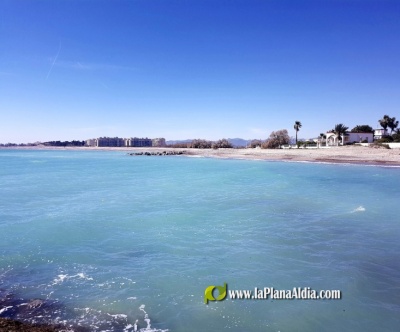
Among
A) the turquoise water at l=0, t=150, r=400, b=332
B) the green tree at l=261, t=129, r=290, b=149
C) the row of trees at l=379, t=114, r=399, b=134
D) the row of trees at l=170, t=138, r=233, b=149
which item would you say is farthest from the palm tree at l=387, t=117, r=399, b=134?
→ the turquoise water at l=0, t=150, r=400, b=332

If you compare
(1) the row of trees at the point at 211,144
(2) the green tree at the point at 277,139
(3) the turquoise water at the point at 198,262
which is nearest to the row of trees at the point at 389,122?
(2) the green tree at the point at 277,139

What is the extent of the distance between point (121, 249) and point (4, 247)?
464 cm

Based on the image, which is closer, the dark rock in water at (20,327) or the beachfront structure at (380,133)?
the dark rock in water at (20,327)

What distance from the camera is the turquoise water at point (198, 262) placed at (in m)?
6.93

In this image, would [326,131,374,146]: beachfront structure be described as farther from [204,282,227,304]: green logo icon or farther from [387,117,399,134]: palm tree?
[204,282,227,304]: green logo icon

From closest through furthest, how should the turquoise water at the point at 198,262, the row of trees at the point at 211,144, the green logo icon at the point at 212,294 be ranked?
the turquoise water at the point at 198,262 < the green logo icon at the point at 212,294 < the row of trees at the point at 211,144

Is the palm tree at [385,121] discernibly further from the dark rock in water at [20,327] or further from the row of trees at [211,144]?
the dark rock in water at [20,327]

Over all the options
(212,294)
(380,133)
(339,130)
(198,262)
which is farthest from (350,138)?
(212,294)

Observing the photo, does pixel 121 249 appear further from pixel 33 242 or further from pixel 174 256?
pixel 33 242

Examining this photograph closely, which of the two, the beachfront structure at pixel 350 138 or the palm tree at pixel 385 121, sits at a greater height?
the palm tree at pixel 385 121

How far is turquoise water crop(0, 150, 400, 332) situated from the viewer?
22.7 ft

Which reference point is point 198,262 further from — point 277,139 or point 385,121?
point 385,121

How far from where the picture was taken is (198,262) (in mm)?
10023

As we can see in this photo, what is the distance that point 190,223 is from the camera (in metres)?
15.0
